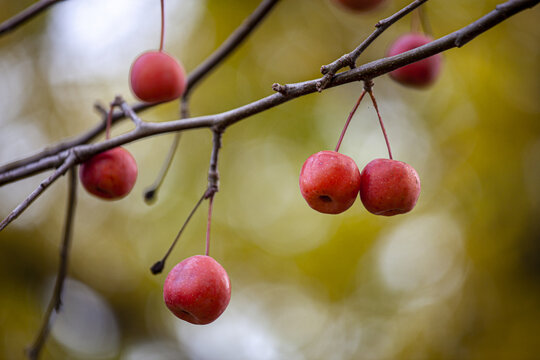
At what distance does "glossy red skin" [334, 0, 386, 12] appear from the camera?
128 centimetres

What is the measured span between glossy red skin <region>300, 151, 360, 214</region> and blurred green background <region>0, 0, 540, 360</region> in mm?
2132

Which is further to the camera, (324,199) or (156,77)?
(156,77)

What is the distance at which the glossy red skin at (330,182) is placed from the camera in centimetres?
76

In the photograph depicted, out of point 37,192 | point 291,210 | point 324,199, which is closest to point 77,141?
point 37,192

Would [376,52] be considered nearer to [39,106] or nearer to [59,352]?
[39,106]

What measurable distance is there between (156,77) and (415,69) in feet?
2.28

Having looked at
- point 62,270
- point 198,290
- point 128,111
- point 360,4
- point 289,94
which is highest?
point 360,4

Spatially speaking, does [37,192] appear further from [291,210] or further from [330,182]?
[291,210]

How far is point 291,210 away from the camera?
329 cm

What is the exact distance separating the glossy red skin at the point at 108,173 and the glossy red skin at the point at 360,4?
0.75 meters

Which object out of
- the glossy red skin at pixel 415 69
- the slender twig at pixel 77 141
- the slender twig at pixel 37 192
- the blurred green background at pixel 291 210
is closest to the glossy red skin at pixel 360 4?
the glossy red skin at pixel 415 69

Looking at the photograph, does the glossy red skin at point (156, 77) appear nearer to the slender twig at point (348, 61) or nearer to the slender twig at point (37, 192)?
the slender twig at point (37, 192)

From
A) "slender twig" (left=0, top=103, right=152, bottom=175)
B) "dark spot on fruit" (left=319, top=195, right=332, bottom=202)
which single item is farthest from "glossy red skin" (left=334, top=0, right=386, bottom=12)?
"dark spot on fruit" (left=319, top=195, right=332, bottom=202)

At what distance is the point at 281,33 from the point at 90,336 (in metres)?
2.57
